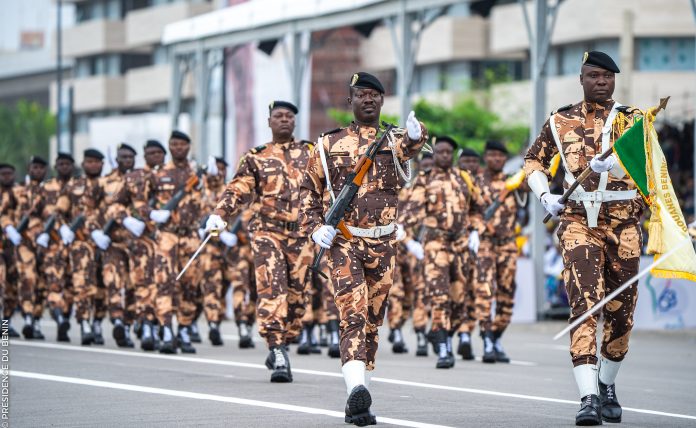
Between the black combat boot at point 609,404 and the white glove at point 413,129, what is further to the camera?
the black combat boot at point 609,404

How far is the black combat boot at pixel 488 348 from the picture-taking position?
17062 millimetres

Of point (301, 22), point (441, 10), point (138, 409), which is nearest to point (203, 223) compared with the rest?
point (138, 409)

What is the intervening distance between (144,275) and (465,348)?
3743 mm

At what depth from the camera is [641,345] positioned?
836 inches

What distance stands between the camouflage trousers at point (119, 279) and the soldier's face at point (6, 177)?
3466mm

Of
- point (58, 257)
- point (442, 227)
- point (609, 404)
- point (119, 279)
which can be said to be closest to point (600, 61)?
point (609, 404)

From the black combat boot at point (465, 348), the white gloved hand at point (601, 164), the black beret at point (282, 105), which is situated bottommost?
the black combat boot at point (465, 348)

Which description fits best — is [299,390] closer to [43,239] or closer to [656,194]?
[656,194]

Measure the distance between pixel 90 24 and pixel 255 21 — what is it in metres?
48.6

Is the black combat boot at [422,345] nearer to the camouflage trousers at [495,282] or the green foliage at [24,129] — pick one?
the camouflage trousers at [495,282]

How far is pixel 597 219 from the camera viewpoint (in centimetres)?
1069

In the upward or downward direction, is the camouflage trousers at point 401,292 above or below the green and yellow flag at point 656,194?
below

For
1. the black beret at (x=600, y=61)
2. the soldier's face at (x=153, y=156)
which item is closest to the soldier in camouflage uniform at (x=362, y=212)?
the black beret at (x=600, y=61)

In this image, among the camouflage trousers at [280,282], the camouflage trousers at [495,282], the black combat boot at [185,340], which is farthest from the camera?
the black combat boot at [185,340]
